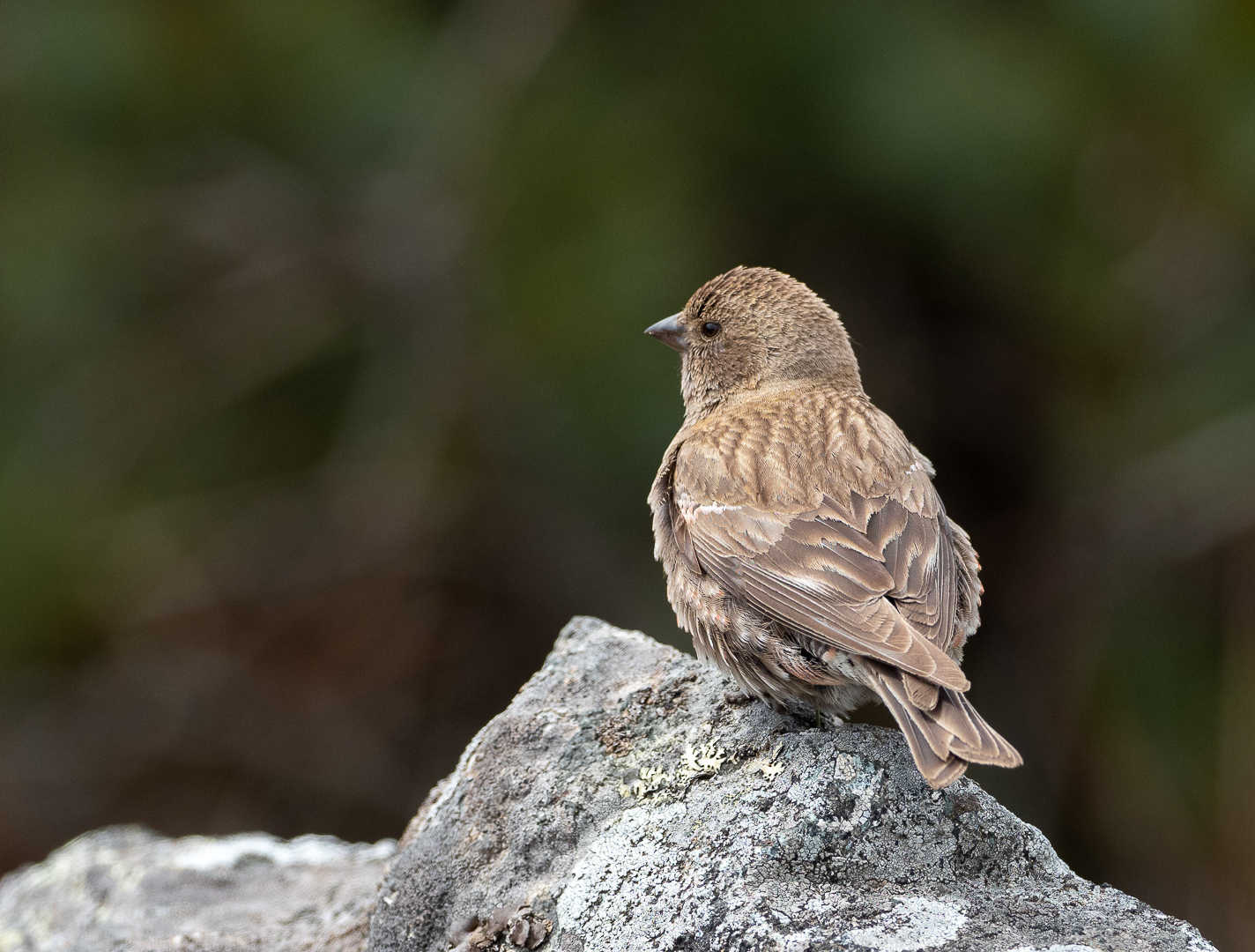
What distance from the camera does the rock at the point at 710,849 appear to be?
7.46ft

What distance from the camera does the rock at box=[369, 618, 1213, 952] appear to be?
2.27 meters

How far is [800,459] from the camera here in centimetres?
332

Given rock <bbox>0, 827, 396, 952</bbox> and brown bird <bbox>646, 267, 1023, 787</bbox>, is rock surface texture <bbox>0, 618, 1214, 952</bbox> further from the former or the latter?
brown bird <bbox>646, 267, 1023, 787</bbox>

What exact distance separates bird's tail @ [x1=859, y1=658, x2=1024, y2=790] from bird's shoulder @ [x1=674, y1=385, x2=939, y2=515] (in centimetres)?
64

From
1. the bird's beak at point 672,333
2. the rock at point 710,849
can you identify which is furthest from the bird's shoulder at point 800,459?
the bird's beak at point 672,333

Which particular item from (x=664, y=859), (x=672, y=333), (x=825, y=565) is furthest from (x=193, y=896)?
(x=672, y=333)

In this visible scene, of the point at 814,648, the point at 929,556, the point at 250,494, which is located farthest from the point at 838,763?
the point at 250,494

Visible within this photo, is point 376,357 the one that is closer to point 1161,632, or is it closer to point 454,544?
point 454,544

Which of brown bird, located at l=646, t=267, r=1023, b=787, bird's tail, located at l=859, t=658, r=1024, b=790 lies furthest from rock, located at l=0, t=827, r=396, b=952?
bird's tail, located at l=859, t=658, r=1024, b=790

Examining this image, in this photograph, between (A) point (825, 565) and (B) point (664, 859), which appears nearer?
(B) point (664, 859)

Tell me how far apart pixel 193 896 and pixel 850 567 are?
185 cm

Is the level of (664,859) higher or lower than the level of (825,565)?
lower

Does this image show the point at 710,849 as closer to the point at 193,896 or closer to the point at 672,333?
the point at 193,896

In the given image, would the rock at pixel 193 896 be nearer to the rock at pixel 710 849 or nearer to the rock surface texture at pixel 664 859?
the rock surface texture at pixel 664 859
